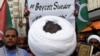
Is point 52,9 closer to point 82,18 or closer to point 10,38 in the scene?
point 10,38

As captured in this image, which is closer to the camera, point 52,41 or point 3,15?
point 52,41

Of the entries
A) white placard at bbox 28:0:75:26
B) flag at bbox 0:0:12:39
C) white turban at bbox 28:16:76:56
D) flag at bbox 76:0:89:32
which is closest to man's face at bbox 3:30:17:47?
white placard at bbox 28:0:75:26

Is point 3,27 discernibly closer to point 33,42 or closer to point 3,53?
point 3,53

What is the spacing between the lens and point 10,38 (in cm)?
498

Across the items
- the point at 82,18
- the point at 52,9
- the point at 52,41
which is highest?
the point at 52,41

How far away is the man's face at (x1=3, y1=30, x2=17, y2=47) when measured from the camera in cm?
493

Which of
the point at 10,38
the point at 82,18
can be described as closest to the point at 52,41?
the point at 10,38

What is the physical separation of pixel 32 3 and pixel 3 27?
1.28m

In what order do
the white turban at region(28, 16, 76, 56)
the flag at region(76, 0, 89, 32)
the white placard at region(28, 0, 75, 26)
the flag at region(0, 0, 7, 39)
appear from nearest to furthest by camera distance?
the white turban at region(28, 16, 76, 56) → the white placard at region(28, 0, 75, 26) → the flag at region(0, 0, 7, 39) → the flag at region(76, 0, 89, 32)

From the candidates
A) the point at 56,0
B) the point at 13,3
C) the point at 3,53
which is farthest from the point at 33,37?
the point at 13,3

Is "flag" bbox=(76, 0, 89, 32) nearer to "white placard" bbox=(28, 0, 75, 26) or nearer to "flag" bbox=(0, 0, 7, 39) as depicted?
"flag" bbox=(0, 0, 7, 39)

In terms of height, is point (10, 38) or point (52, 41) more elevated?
point (52, 41)

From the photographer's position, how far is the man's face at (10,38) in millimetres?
4930

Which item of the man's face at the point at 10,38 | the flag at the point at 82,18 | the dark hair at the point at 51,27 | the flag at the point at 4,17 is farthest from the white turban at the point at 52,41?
the flag at the point at 82,18
